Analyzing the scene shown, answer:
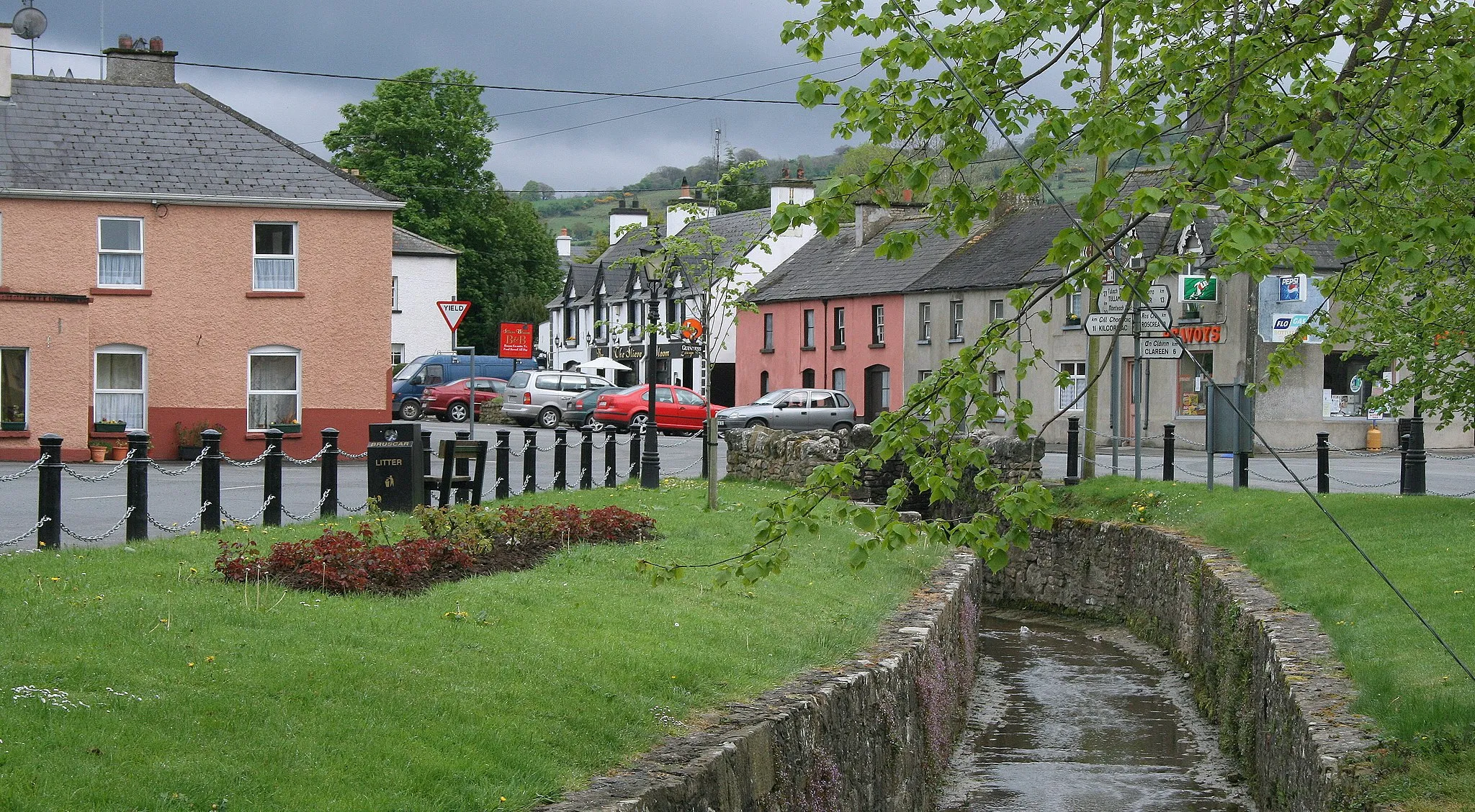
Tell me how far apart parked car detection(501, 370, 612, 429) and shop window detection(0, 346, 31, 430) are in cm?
2040

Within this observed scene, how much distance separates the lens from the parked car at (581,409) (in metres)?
46.4

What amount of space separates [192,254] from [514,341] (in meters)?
10.5

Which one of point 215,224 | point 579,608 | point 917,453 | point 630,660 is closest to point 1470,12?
point 917,453

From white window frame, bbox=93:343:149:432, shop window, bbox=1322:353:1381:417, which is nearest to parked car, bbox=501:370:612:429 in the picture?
white window frame, bbox=93:343:149:432

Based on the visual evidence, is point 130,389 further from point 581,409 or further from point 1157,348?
point 1157,348

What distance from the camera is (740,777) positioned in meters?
7.01

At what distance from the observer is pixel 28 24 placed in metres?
32.6

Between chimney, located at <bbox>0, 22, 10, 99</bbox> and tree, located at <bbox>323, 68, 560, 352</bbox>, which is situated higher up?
tree, located at <bbox>323, 68, 560, 352</bbox>

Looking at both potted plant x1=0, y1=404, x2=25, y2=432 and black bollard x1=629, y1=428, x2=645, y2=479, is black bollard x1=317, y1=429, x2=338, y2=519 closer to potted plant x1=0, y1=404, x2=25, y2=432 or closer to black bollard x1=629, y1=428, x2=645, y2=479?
black bollard x1=629, y1=428, x2=645, y2=479

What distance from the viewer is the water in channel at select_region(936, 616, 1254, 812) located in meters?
11.9

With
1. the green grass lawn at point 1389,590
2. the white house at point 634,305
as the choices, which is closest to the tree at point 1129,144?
the green grass lawn at point 1389,590

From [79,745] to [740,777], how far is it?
2964 mm

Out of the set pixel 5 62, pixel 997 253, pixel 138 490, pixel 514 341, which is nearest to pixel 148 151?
pixel 5 62

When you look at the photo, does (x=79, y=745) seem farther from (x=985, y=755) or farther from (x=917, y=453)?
(x=985, y=755)
